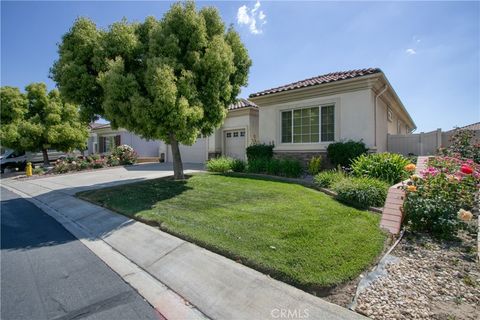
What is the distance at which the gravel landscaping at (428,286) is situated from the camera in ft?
8.94

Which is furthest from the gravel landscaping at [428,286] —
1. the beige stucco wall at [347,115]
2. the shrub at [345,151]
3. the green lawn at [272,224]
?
the beige stucco wall at [347,115]

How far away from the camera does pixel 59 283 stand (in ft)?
12.4

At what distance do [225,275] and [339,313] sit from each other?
155 centimetres

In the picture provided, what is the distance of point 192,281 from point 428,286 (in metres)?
3.05

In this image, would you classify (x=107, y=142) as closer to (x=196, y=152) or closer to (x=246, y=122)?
(x=196, y=152)

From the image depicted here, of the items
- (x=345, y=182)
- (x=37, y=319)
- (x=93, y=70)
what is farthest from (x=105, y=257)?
(x=93, y=70)

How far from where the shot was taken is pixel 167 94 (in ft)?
23.8

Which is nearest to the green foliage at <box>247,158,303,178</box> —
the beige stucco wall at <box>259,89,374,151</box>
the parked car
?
the beige stucco wall at <box>259,89,374,151</box>

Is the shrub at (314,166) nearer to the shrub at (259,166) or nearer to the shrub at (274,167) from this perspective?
the shrub at (274,167)

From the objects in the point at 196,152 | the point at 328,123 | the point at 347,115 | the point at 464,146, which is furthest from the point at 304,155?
the point at 196,152

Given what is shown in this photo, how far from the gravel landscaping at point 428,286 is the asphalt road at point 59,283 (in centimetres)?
260

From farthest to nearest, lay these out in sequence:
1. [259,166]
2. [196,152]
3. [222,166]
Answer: [196,152]
[222,166]
[259,166]

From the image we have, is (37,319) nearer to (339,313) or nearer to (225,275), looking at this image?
(225,275)

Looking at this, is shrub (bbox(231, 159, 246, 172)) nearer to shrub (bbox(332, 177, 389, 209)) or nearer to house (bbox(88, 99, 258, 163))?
house (bbox(88, 99, 258, 163))
